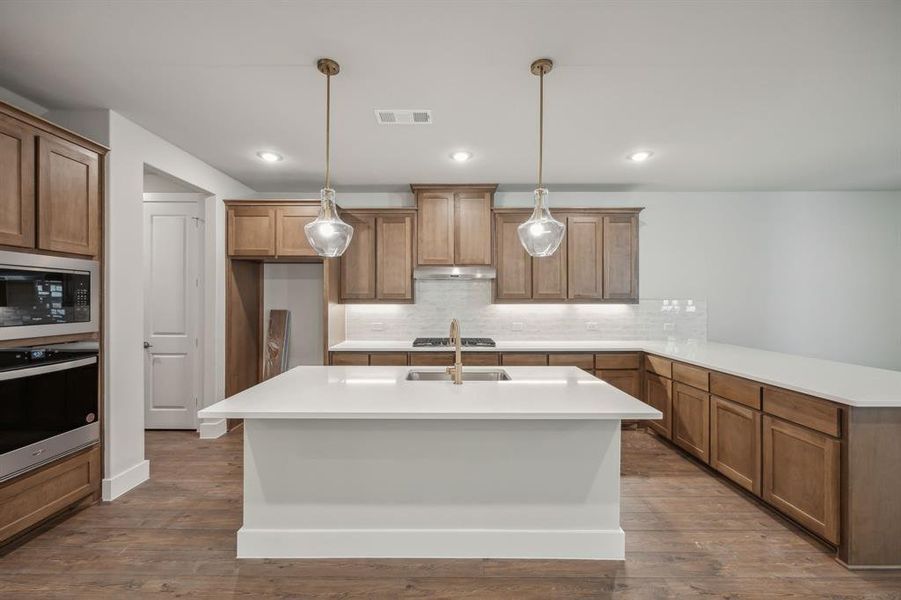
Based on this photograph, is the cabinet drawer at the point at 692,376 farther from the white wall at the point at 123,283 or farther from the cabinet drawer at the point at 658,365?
the white wall at the point at 123,283

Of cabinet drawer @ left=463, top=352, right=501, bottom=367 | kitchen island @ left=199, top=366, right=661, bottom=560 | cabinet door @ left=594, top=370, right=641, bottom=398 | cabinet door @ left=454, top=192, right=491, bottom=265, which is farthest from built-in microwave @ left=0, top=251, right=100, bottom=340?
cabinet door @ left=594, top=370, right=641, bottom=398

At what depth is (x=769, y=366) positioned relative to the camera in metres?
2.84

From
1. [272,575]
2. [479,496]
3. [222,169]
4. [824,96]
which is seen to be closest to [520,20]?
[824,96]

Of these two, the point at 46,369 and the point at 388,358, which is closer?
the point at 46,369

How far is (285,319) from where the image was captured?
14.9ft

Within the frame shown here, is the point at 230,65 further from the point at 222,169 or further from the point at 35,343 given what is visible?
the point at 222,169

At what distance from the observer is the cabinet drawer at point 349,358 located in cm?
402

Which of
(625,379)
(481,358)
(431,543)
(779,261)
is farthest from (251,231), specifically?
(779,261)

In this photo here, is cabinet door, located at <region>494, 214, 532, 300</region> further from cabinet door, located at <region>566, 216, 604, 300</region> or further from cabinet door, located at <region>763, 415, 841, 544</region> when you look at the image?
cabinet door, located at <region>763, 415, 841, 544</region>

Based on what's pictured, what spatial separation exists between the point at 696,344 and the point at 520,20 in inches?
149

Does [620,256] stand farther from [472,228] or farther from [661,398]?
[472,228]

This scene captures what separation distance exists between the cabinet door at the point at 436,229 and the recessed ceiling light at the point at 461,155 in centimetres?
70

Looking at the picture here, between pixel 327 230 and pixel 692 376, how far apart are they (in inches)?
120

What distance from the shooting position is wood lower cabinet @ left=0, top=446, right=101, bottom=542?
207 centimetres
